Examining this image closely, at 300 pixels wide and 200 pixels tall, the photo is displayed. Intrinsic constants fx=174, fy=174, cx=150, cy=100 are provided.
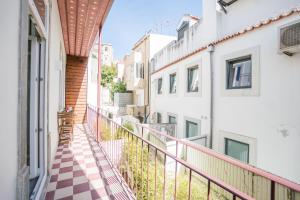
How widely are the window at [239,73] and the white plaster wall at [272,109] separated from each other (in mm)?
347

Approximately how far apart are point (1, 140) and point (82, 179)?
6.61 feet

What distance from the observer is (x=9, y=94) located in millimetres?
1163

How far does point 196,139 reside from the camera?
518cm

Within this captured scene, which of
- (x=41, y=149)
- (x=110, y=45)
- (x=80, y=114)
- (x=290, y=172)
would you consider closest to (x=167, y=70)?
(x=80, y=114)

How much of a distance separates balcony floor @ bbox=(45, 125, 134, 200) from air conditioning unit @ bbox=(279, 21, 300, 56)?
3.67 metres

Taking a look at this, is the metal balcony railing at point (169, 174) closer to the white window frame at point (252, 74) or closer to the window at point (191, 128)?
the white window frame at point (252, 74)

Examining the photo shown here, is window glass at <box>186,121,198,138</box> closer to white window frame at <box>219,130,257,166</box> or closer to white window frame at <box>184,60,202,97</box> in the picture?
white window frame at <box>184,60,202,97</box>

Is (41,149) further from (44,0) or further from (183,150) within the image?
(183,150)

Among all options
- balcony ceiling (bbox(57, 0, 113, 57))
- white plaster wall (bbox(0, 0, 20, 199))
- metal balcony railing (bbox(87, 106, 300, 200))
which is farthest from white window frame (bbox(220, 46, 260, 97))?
white plaster wall (bbox(0, 0, 20, 199))

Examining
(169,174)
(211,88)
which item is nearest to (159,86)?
(211,88)

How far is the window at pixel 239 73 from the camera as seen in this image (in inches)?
178

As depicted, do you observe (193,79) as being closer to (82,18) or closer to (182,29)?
(182,29)

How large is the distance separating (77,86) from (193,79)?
5.40 meters

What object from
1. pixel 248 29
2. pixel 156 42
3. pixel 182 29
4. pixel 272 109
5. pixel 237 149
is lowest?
pixel 237 149
